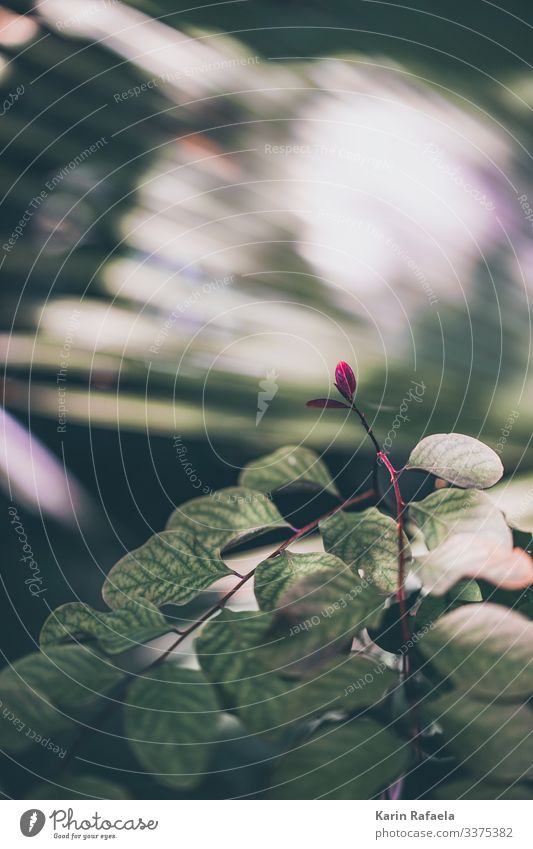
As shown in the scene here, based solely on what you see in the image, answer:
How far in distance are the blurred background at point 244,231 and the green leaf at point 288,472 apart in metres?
0.03

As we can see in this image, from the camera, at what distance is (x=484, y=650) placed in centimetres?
38

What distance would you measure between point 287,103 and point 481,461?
33 cm

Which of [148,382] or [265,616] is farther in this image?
[148,382]

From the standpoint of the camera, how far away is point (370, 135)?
0.53 m

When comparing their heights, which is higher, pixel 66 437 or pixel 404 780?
pixel 66 437

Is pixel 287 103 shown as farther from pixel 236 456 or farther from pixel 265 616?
pixel 265 616

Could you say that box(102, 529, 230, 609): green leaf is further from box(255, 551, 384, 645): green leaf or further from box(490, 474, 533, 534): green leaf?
box(490, 474, 533, 534): green leaf

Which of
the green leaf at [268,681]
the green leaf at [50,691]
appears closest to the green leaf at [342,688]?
the green leaf at [268,681]

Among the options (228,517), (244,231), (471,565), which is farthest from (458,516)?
(244,231)

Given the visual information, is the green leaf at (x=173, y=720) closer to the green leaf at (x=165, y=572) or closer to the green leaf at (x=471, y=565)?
the green leaf at (x=165, y=572)

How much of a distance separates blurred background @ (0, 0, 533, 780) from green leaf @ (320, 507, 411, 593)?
0.08 metres

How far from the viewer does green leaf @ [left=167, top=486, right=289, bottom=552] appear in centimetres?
44

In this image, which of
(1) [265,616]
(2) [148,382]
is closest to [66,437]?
(2) [148,382]

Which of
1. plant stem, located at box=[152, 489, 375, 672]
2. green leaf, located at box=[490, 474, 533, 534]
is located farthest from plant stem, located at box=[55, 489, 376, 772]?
green leaf, located at box=[490, 474, 533, 534]
